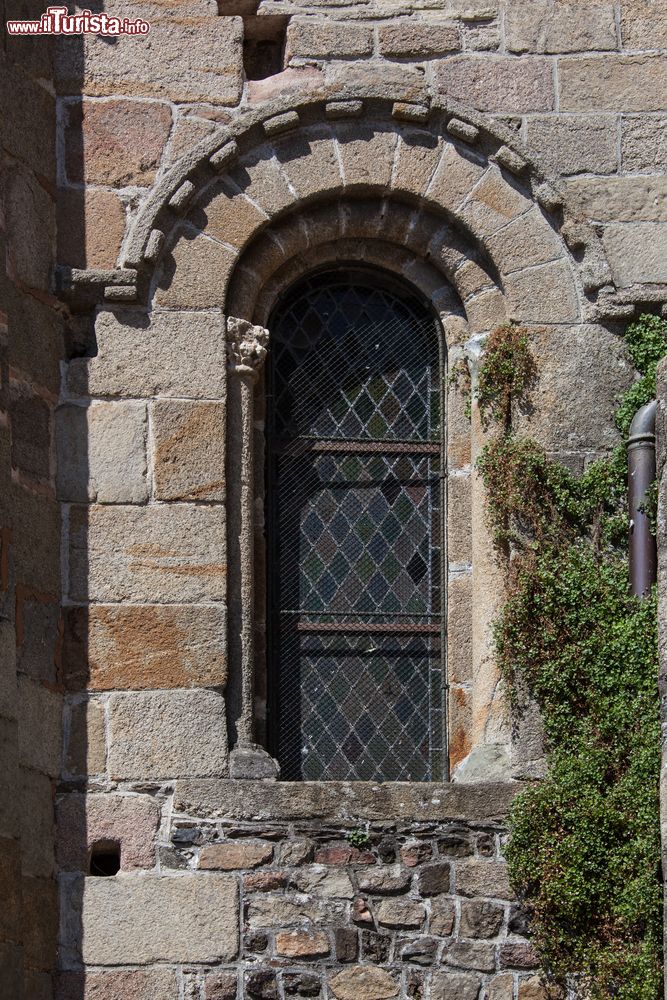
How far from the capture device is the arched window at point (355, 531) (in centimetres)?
839

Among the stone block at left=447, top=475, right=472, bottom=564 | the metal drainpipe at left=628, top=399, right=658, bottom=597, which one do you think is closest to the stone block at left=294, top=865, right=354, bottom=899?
the stone block at left=447, top=475, right=472, bottom=564

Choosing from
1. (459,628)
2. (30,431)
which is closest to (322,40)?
(30,431)

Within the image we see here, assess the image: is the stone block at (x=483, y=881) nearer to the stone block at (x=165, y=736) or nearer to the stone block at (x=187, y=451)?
the stone block at (x=165, y=736)

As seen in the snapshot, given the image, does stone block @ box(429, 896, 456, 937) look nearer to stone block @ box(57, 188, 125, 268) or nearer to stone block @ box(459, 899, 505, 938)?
stone block @ box(459, 899, 505, 938)

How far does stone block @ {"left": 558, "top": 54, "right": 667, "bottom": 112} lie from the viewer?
8.62 metres

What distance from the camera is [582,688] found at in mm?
8016

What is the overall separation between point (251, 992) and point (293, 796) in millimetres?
795

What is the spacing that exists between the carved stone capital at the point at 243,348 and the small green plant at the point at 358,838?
202 cm

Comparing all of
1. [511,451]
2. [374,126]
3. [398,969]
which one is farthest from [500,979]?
[374,126]

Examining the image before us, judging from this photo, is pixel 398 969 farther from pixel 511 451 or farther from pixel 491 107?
pixel 491 107

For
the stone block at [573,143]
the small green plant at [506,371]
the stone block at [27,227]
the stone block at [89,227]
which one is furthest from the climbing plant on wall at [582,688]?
the stone block at [27,227]

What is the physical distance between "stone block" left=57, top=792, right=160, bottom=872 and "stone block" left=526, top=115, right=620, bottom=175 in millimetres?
3308

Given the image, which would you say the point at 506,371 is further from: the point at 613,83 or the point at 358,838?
the point at 358,838

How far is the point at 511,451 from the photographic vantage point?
827 centimetres
